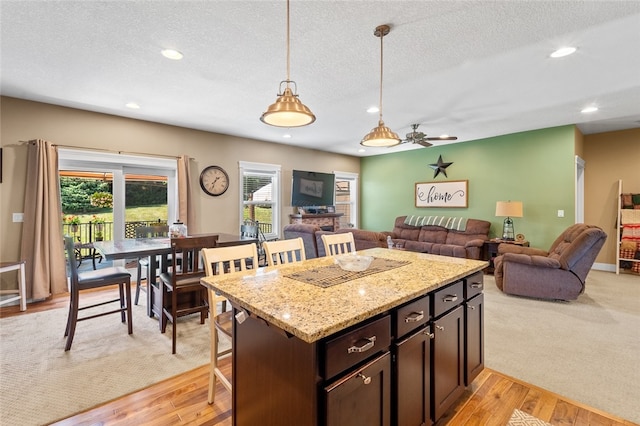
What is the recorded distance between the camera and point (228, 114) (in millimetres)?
4371

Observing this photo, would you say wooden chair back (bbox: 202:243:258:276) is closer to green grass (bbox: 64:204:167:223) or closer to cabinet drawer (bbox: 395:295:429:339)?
cabinet drawer (bbox: 395:295:429:339)

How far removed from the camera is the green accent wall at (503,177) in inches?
203

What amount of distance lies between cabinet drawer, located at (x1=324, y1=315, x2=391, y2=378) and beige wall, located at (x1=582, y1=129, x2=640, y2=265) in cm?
677

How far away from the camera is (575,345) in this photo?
107 inches

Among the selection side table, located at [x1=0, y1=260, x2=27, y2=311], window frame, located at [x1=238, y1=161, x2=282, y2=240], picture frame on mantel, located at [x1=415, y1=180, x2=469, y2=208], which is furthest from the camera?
picture frame on mantel, located at [x1=415, y1=180, x2=469, y2=208]

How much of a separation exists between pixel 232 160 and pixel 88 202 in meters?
2.38

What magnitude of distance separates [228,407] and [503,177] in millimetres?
6166

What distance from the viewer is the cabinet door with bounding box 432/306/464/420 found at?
1.61 metres

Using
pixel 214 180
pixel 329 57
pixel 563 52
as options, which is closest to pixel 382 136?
pixel 329 57

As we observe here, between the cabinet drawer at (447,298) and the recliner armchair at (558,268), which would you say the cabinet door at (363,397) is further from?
the recliner armchair at (558,268)

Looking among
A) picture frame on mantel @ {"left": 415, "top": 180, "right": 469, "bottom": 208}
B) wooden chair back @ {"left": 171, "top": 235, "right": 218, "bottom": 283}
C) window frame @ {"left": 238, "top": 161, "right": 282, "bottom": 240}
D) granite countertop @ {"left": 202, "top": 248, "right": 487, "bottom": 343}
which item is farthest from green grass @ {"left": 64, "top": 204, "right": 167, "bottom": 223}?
picture frame on mantel @ {"left": 415, "top": 180, "right": 469, "bottom": 208}

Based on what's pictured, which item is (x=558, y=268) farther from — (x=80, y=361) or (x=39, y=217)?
(x=39, y=217)

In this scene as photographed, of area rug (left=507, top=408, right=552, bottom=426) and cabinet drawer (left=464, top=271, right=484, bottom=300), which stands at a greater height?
cabinet drawer (left=464, top=271, right=484, bottom=300)

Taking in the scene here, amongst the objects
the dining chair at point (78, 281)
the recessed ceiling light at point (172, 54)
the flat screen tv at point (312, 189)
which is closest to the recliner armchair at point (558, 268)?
the flat screen tv at point (312, 189)
